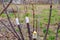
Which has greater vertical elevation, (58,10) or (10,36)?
(10,36)

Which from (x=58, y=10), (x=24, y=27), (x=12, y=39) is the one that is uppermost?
(x=12, y=39)

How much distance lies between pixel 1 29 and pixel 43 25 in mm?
2091

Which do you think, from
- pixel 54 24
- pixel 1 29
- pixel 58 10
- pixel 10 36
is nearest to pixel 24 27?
pixel 1 29

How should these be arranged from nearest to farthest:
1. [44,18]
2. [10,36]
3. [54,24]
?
[10,36] → [54,24] → [44,18]

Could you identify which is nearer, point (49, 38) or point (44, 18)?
point (49, 38)

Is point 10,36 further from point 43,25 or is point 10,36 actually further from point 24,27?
point 43,25

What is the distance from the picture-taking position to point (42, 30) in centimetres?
512

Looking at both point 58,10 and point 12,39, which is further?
point 58,10

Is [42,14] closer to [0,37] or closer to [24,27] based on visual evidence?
[24,27]

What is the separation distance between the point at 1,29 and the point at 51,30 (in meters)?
1.73

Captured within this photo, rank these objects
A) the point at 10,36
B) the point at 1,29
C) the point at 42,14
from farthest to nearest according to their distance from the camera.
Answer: the point at 42,14 → the point at 1,29 → the point at 10,36

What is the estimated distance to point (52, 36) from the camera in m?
4.68

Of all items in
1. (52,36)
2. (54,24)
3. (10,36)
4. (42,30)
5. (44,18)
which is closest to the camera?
(10,36)

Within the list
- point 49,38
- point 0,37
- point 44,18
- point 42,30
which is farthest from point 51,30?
point 0,37
